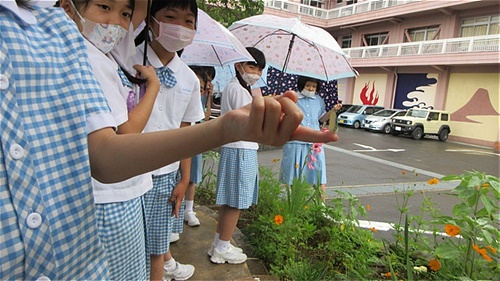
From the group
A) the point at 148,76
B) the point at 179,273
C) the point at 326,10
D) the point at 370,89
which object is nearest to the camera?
the point at 148,76

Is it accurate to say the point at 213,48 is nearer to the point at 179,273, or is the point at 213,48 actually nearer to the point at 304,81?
the point at 304,81

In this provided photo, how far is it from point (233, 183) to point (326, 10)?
23039mm

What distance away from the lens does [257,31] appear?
3879 mm

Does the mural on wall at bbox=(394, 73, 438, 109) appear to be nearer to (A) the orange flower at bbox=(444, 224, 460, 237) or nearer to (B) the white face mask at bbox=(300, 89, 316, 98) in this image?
(B) the white face mask at bbox=(300, 89, 316, 98)

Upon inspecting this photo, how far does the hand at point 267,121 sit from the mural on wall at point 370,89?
21.0 metres

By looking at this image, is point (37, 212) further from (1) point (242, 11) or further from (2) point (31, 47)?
(1) point (242, 11)

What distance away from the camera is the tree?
4699 mm

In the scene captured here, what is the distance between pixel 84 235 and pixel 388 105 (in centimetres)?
2087

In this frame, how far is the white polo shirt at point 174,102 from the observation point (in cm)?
166

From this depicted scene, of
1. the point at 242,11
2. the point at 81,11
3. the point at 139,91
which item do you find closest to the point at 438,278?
the point at 139,91

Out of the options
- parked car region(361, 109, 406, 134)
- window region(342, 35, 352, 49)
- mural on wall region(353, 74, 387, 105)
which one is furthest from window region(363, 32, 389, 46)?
parked car region(361, 109, 406, 134)

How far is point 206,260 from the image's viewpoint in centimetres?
246

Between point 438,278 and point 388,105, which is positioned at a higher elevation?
point 388,105

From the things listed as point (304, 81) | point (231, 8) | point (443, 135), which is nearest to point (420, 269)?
point (304, 81)
